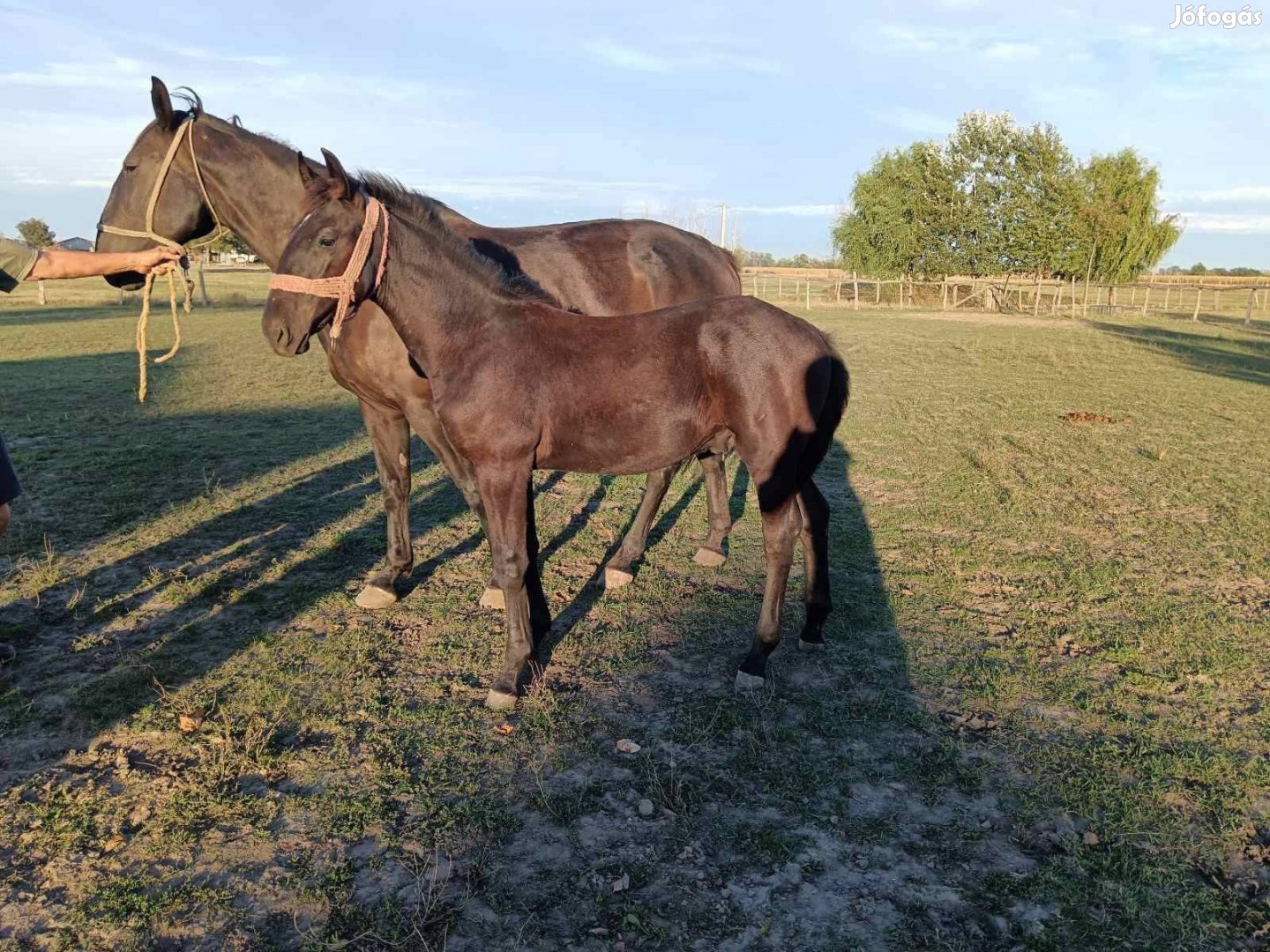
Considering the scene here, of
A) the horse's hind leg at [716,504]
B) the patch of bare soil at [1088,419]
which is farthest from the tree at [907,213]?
the horse's hind leg at [716,504]

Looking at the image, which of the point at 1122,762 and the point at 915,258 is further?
the point at 915,258

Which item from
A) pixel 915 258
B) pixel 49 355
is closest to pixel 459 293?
pixel 49 355

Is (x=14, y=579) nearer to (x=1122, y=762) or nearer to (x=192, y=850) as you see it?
(x=192, y=850)

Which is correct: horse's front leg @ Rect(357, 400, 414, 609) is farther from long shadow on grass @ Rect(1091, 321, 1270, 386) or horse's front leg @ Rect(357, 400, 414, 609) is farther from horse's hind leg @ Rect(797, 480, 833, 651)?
long shadow on grass @ Rect(1091, 321, 1270, 386)

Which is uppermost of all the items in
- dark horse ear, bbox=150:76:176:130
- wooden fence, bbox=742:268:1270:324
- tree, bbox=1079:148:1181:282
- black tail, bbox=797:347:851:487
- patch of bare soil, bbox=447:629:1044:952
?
tree, bbox=1079:148:1181:282

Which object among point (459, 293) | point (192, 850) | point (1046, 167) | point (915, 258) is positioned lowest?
point (192, 850)

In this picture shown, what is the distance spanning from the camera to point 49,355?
595 inches

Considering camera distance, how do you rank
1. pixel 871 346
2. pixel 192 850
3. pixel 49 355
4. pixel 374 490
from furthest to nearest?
pixel 871 346
pixel 49 355
pixel 374 490
pixel 192 850

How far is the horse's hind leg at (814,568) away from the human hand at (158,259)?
3421 mm

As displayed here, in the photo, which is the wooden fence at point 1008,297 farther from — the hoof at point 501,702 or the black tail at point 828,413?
the hoof at point 501,702

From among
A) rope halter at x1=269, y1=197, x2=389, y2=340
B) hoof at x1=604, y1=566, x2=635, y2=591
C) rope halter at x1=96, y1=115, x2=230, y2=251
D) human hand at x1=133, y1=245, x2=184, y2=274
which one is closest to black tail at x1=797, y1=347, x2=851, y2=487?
hoof at x1=604, y1=566, x2=635, y2=591

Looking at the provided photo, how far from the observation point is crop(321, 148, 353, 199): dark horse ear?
327 cm

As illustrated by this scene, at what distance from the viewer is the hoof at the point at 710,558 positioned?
5.53 m

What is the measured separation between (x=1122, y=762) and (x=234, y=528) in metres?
5.77
